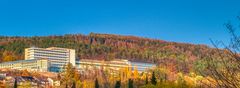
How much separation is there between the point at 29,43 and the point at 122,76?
281ft

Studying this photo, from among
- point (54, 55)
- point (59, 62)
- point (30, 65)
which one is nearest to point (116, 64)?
point (59, 62)

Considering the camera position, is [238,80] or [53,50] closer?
[238,80]

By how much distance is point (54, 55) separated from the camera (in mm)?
173875

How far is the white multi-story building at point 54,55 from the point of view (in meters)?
170

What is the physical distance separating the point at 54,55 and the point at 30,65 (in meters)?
15.0

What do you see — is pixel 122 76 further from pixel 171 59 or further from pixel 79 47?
pixel 79 47

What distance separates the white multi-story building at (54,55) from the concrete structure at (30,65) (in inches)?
317

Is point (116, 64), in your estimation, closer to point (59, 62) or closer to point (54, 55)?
point (59, 62)

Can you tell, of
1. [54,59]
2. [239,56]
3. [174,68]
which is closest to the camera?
[239,56]

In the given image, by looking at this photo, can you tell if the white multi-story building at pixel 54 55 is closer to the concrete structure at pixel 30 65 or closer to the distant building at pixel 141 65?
the concrete structure at pixel 30 65

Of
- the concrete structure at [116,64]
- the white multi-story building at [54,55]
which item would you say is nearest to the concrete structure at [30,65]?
the white multi-story building at [54,55]

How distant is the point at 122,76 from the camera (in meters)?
116

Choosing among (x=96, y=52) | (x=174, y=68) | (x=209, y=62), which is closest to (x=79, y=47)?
(x=96, y=52)

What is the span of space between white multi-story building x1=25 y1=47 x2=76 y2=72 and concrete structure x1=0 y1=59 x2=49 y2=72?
26.4 ft
